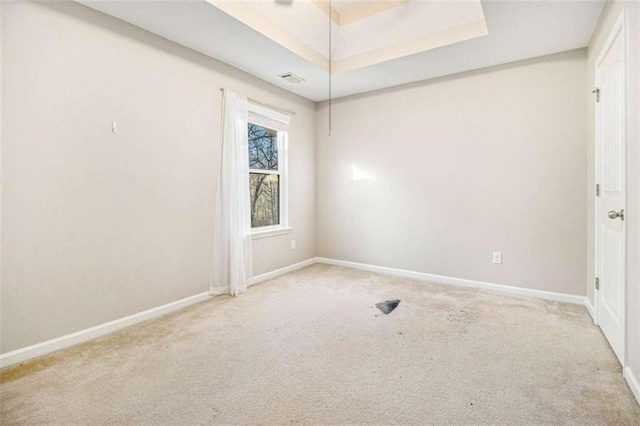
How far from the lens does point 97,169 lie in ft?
7.95

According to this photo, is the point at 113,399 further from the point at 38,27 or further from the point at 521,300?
the point at 521,300

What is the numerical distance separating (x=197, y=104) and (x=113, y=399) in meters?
2.54

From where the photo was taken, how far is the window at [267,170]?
390 cm

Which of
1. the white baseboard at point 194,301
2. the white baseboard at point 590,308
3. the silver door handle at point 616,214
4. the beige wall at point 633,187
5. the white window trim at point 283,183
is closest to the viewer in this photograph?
the beige wall at point 633,187

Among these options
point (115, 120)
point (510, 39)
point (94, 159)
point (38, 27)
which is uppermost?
point (510, 39)

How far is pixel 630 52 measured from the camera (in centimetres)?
178

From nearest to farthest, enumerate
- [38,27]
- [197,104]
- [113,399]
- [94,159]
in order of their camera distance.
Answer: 1. [113,399]
2. [38,27]
3. [94,159]
4. [197,104]

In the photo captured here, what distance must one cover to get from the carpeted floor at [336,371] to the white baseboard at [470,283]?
5.5 inches

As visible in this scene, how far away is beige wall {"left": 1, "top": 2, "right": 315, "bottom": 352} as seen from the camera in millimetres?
2053

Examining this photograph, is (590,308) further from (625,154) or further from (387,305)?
(387,305)

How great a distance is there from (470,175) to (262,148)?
2554 millimetres

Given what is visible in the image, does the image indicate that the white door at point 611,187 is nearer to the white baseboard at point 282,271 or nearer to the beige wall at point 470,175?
the beige wall at point 470,175

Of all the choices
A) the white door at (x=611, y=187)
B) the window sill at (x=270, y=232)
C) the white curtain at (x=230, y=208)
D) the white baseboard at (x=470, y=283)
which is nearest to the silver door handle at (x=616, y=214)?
the white door at (x=611, y=187)

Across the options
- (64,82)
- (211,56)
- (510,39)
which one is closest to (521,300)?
(510,39)
